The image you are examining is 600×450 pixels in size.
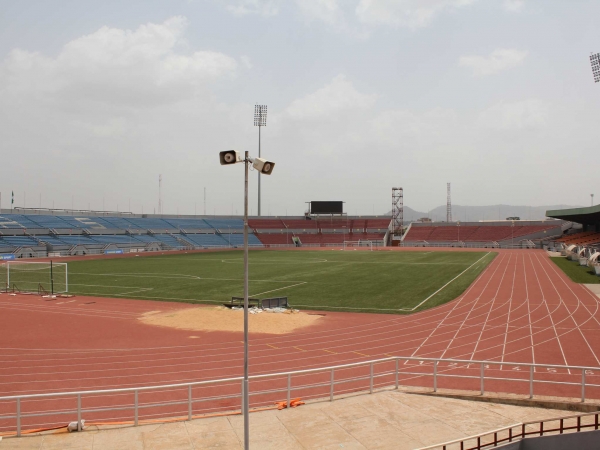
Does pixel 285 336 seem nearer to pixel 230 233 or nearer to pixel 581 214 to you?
pixel 581 214

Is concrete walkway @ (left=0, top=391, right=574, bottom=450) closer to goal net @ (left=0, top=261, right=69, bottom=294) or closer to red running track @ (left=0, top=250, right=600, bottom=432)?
red running track @ (left=0, top=250, right=600, bottom=432)

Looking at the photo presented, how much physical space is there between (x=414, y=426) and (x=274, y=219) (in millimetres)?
106422

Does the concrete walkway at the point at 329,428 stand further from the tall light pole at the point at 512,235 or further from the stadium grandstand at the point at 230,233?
the tall light pole at the point at 512,235

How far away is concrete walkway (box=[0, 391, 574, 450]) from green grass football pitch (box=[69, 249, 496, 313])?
14.7 metres

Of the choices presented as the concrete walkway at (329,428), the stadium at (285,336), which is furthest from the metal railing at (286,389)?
the concrete walkway at (329,428)

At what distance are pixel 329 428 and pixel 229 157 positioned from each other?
5866 millimetres

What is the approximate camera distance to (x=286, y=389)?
37.7 feet

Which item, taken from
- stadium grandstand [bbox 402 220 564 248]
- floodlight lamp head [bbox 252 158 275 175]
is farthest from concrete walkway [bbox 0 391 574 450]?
stadium grandstand [bbox 402 220 564 248]

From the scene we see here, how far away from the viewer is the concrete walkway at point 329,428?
8961mm

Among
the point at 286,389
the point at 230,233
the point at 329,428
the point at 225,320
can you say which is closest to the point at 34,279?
the point at 225,320

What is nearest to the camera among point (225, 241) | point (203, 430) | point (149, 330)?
point (203, 430)

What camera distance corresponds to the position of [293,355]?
1727cm

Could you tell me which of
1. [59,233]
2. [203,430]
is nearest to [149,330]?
[203,430]

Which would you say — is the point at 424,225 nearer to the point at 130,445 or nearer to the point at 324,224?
the point at 324,224
